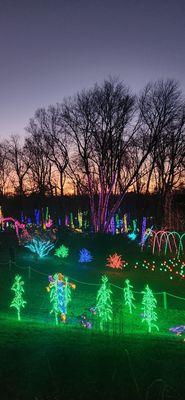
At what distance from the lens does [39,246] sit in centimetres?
2455

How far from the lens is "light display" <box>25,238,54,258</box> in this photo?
2448 cm

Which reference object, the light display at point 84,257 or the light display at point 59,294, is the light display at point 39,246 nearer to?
the light display at point 84,257

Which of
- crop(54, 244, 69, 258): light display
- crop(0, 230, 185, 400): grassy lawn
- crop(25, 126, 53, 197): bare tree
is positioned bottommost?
Answer: crop(0, 230, 185, 400): grassy lawn

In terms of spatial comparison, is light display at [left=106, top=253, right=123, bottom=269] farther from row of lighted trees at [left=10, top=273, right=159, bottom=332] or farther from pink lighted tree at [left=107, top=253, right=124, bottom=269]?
row of lighted trees at [left=10, top=273, right=159, bottom=332]

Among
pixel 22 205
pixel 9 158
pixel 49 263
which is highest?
pixel 9 158

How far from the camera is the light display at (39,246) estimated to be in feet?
80.3

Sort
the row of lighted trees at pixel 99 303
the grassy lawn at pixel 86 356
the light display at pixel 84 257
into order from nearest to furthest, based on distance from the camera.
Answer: the grassy lawn at pixel 86 356 → the row of lighted trees at pixel 99 303 → the light display at pixel 84 257

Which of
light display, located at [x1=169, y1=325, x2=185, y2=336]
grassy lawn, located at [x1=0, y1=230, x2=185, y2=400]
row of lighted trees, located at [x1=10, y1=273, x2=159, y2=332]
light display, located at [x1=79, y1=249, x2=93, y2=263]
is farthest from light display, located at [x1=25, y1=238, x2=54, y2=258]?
light display, located at [x1=169, y1=325, x2=185, y2=336]

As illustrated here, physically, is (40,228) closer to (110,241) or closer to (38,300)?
(110,241)

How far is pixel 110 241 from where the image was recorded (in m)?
27.2

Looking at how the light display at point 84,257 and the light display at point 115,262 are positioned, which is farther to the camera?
the light display at point 84,257

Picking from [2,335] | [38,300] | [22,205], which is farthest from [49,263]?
[22,205]

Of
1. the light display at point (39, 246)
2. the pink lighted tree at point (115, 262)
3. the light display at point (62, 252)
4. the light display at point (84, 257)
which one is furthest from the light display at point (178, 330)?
the light display at point (39, 246)

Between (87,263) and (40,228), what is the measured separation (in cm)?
406
